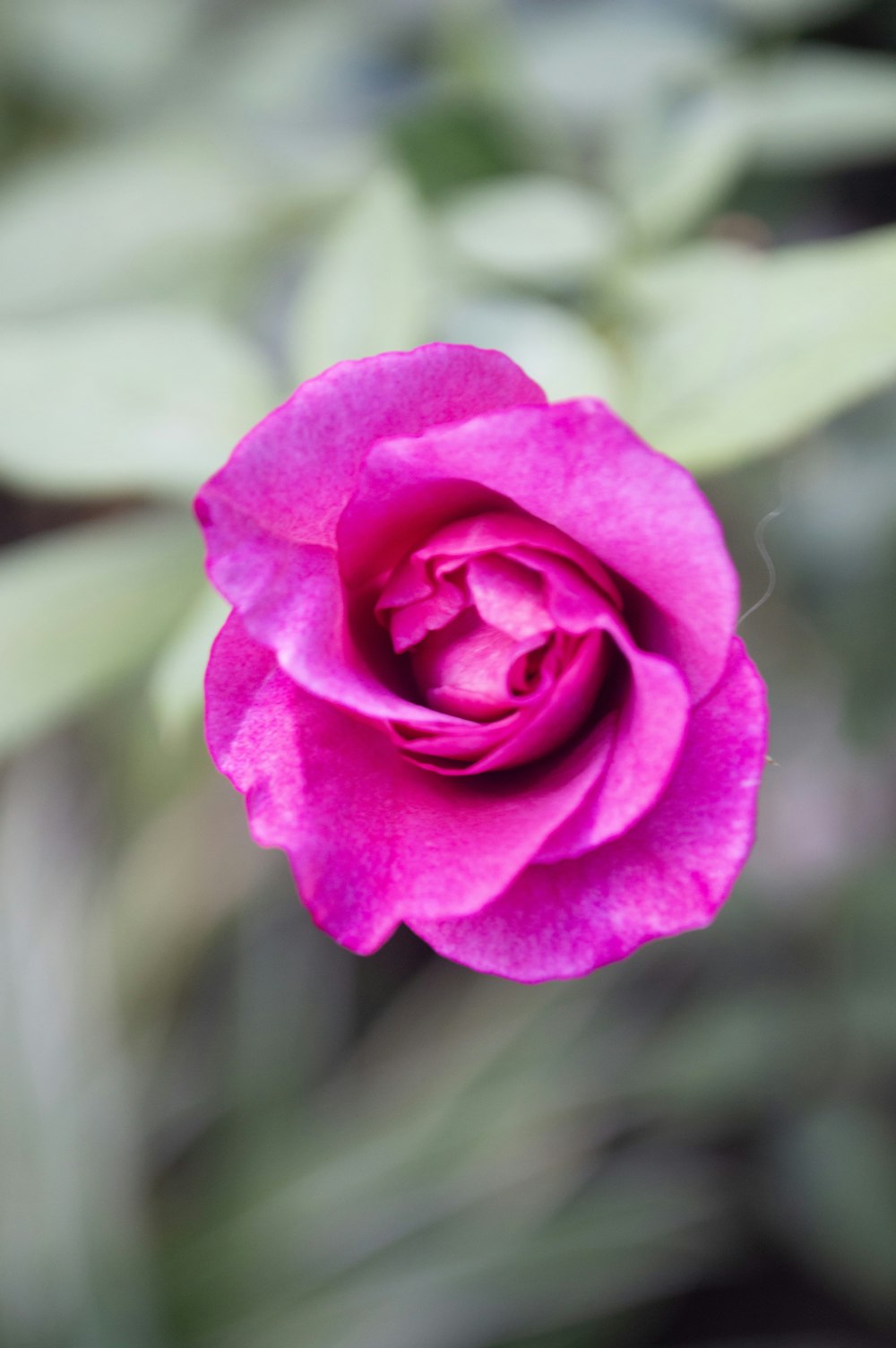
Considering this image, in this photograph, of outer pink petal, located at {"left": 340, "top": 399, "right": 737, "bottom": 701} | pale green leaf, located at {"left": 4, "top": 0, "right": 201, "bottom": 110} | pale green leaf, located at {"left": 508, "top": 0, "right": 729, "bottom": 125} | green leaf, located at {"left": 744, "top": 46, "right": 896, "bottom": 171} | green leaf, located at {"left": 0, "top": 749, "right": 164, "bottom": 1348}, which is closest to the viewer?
outer pink petal, located at {"left": 340, "top": 399, "right": 737, "bottom": 701}

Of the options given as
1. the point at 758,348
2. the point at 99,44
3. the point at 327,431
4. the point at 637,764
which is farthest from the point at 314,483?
the point at 99,44

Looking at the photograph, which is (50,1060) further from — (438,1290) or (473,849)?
(473,849)

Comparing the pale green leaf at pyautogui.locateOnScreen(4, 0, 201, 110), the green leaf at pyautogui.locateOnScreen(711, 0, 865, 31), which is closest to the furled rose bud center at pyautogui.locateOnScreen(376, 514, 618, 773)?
the green leaf at pyautogui.locateOnScreen(711, 0, 865, 31)

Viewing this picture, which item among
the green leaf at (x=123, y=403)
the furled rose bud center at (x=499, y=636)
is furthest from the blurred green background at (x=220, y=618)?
the furled rose bud center at (x=499, y=636)

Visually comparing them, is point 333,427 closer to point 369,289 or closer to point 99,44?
point 369,289

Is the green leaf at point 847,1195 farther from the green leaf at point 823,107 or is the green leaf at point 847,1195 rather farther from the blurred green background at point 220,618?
the green leaf at point 823,107

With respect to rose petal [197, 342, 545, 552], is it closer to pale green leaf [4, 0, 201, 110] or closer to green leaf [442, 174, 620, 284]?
green leaf [442, 174, 620, 284]

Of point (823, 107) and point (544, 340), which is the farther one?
point (823, 107)
